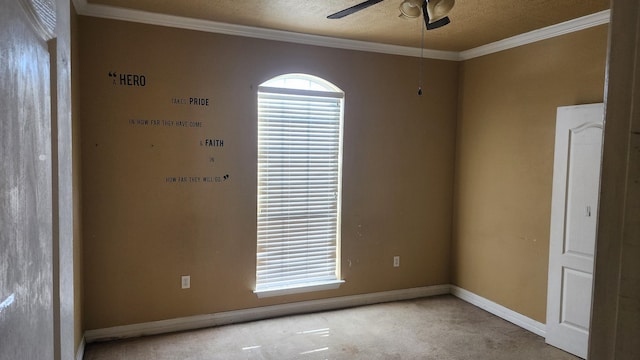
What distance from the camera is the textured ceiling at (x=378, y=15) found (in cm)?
309

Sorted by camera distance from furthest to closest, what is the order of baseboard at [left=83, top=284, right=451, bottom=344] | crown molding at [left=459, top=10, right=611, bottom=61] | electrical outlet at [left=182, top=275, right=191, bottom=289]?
electrical outlet at [left=182, top=275, right=191, bottom=289]
baseboard at [left=83, top=284, right=451, bottom=344]
crown molding at [left=459, top=10, right=611, bottom=61]

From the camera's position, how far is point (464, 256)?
466 centimetres

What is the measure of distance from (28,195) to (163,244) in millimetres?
3425

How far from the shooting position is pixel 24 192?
38 centimetres

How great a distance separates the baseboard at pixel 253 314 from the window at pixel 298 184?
175 millimetres

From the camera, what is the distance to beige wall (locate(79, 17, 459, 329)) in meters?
3.38

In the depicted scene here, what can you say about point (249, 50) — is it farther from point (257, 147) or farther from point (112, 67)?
point (112, 67)

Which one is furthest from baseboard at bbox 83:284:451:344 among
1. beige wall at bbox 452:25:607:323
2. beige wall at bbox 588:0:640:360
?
beige wall at bbox 588:0:640:360

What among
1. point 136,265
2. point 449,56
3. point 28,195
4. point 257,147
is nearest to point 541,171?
point 449,56

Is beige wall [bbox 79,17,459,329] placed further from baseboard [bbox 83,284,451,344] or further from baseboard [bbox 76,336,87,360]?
baseboard [bbox 76,336,87,360]

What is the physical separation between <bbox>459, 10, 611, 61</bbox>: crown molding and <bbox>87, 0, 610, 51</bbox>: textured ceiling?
0.08 meters

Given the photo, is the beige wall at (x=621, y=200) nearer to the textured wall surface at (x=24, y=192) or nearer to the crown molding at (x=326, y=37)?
the textured wall surface at (x=24, y=192)

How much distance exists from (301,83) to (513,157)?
2.24 m

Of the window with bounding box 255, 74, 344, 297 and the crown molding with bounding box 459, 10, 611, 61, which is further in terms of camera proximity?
the window with bounding box 255, 74, 344, 297
